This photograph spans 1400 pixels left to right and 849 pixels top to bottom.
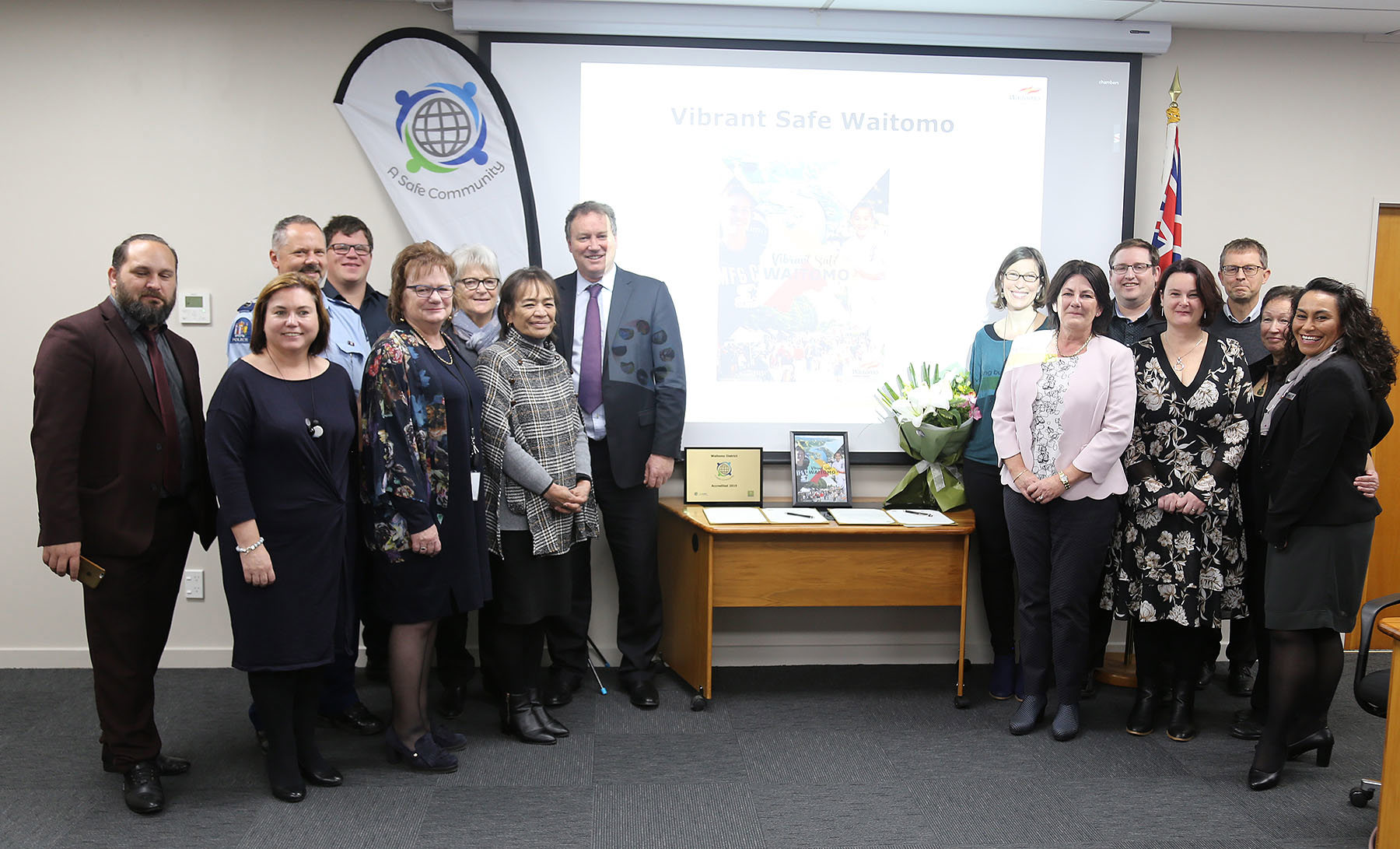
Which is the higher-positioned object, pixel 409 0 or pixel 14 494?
pixel 409 0

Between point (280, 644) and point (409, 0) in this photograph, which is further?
point (409, 0)

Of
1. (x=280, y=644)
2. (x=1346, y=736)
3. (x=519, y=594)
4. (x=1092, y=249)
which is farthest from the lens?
(x=1092, y=249)

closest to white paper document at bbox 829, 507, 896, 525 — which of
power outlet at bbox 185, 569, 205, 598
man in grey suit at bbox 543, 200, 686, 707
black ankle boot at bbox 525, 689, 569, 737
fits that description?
man in grey suit at bbox 543, 200, 686, 707

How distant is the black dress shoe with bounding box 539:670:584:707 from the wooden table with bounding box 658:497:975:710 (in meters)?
0.44

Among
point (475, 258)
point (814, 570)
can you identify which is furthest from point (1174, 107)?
point (475, 258)

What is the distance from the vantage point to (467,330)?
10.6 ft

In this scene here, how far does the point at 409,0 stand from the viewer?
367 cm

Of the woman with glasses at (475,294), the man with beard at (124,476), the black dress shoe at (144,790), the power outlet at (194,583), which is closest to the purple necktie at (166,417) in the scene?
the man with beard at (124,476)

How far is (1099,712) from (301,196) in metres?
3.65

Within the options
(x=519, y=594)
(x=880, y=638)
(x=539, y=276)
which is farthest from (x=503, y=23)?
(x=880, y=638)

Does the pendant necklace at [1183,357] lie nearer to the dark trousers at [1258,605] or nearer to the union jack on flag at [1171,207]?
the dark trousers at [1258,605]

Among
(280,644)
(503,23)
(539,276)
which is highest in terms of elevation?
(503,23)

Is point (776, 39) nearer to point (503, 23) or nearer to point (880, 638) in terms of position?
point (503, 23)

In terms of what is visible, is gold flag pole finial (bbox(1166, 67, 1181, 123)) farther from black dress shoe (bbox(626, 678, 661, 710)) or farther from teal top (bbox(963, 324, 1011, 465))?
black dress shoe (bbox(626, 678, 661, 710))
